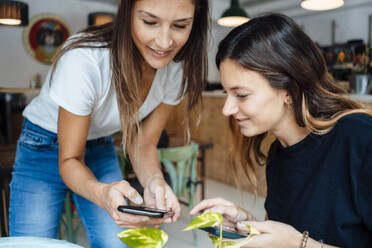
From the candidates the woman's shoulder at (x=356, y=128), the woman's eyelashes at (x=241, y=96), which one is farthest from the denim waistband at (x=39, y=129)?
the woman's shoulder at (x=356, y=128)

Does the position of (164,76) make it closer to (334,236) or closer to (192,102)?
(192,102)

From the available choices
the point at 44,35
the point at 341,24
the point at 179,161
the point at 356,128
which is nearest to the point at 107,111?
the point at 356,128

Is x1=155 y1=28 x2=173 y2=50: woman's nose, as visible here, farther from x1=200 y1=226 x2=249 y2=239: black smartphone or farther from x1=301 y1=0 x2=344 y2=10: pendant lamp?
x1=301 y1=0 x2=344 y2=10: pendant lamp

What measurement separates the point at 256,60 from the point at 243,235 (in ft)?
1.59

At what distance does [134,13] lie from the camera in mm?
930

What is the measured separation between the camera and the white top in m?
0.93

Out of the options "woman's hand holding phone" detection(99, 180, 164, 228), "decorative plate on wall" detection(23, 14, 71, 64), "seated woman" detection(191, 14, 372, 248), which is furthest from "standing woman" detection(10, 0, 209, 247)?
"decorative plate on wall" detection(23, 14, 71, 64)

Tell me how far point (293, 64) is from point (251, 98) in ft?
0.50

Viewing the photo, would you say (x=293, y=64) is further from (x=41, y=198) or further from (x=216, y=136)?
(x=216, y=136)

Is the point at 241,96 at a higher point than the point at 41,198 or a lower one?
higher

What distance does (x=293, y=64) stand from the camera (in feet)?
3.02

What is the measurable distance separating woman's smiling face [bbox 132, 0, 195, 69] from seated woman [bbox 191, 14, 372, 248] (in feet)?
0.53

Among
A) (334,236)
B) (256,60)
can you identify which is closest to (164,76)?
(256,60)

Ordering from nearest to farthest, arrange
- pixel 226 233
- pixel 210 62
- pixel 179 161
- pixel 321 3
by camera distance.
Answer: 1. pixel 226 233
2. pixel 179 161
3. pixel 321 3
4. pixel 210 62
